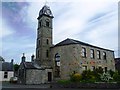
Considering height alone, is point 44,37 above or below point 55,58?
above

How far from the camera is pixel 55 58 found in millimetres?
32312

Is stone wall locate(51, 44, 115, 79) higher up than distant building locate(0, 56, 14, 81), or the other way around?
stone wall locate(51, 44, 115, 79)

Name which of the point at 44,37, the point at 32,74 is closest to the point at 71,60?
the point at 32,74

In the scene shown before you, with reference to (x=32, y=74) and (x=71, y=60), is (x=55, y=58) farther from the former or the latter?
(x=32, y=74)

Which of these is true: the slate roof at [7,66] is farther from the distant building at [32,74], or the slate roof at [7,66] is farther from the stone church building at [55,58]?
the distant building at [32,74]

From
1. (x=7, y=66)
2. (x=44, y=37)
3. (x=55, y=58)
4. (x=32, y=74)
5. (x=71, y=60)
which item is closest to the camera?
(x=32, y=74)

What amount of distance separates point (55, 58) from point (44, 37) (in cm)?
452

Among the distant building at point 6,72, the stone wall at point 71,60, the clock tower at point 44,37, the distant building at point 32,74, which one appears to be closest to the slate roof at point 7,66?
the distant building at point 6,72

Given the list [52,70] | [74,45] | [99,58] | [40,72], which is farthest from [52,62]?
[99,58]

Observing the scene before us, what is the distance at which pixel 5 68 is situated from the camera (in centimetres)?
4425

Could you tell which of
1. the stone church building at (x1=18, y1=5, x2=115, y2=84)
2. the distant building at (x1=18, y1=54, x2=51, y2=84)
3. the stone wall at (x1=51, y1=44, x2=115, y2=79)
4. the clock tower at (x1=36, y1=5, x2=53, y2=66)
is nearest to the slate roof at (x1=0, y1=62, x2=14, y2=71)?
the stone church building at (x1=18, y1=5, x2=115, y2=84)

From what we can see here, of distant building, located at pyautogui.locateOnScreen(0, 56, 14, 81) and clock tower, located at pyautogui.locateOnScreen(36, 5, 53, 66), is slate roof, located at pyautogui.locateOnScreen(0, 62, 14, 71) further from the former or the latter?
clock tower, located at pyautogui.locateOnScreen(36, 5, 53, 66)

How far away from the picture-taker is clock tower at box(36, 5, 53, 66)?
32844mm

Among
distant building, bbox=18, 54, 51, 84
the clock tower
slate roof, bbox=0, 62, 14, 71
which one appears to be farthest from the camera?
slate roof, bbox=0, 62, 14, 71
